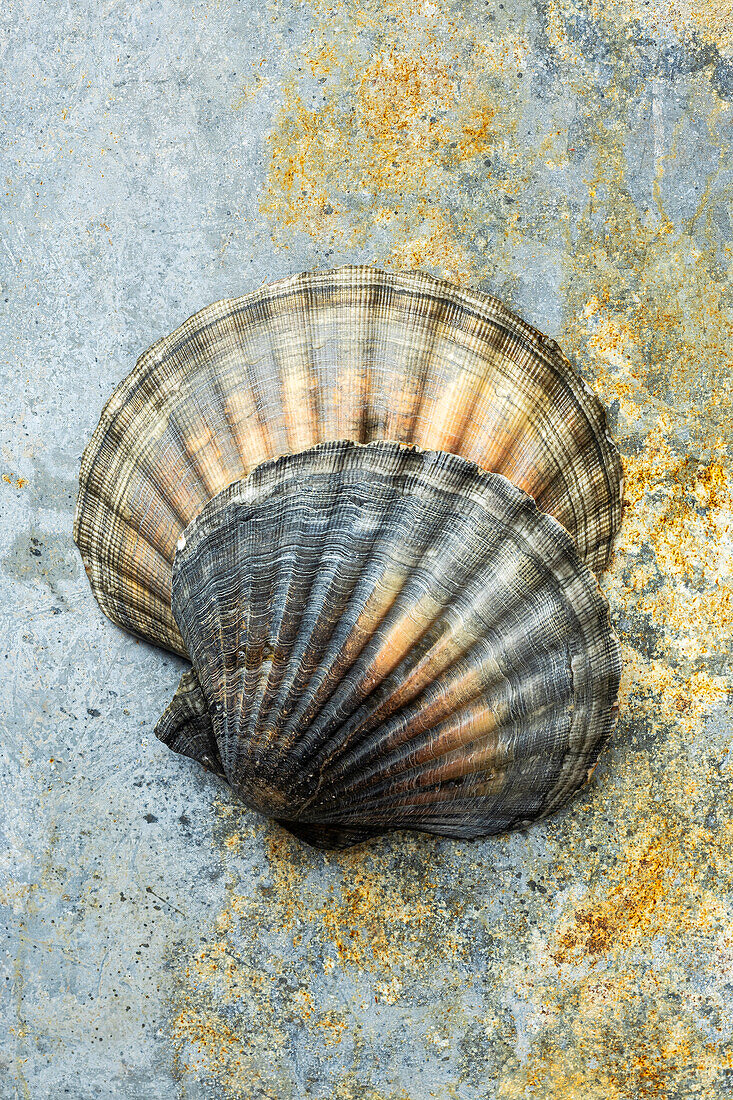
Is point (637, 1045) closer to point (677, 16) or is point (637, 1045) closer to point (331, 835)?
point (331, 835)

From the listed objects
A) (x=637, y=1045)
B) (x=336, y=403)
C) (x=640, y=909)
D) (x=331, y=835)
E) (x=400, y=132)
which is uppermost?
(x=400, y=132)

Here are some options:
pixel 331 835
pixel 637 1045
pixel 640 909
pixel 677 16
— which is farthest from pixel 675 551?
pixel 677 16

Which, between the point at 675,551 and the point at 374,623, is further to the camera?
the point at 675,551

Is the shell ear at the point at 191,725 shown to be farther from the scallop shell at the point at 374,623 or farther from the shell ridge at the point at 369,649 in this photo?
the shell ridge at the point at 369,649

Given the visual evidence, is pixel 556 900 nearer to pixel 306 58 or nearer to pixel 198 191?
pixel 198 191

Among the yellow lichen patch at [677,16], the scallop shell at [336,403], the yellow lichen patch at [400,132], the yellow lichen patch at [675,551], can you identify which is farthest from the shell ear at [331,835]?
the yellow lichen patch at [677,16]

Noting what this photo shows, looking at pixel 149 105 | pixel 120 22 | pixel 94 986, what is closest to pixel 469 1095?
pixel 94 986

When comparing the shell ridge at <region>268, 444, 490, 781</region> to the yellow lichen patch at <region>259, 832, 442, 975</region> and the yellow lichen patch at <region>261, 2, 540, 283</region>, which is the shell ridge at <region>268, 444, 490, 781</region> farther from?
the yellow lichen patch at <region>261, 2, 540, 283</region>
